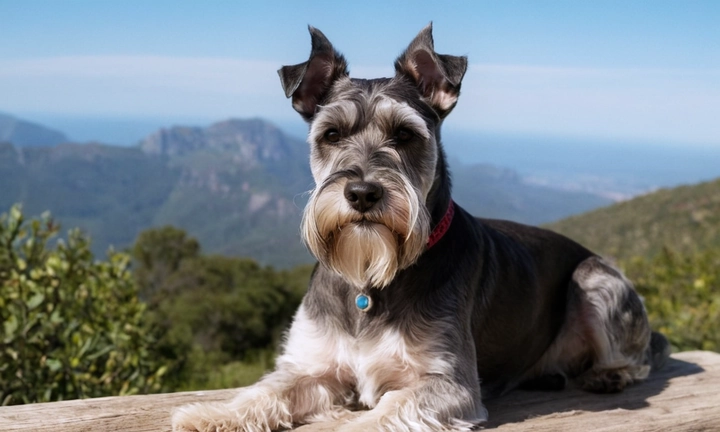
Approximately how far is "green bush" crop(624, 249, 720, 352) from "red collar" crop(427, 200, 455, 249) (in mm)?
5146

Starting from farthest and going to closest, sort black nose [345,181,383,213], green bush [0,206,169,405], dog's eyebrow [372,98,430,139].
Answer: green bush [0,206,169,405]
dog's eyebrow [372,98,430,139]
black nose [345,181,383,213]

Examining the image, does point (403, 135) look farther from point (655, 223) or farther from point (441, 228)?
point (655, 223)

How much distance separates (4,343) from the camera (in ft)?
18.6

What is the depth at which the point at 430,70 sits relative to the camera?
15.1ft

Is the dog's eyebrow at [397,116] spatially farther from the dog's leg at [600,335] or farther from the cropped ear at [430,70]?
the dog's leg at [600,335]

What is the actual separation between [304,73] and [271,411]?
211 centimetres

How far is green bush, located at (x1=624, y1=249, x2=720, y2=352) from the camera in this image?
853 centimetres

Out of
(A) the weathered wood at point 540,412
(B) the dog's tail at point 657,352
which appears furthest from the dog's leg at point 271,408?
(B) the dog's tail at point 657,352

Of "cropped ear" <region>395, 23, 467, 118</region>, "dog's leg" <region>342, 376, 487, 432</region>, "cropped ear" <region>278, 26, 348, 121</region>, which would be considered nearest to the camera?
"dog's leg" <region>342, 376, 487, 432</region>

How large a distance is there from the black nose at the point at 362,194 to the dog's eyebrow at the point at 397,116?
62 cm

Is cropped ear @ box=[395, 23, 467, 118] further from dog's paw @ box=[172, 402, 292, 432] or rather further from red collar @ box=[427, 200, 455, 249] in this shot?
dog's paw @ box=[172, 402, 292, 432]

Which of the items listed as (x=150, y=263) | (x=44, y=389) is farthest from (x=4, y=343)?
(x=150, y=263)

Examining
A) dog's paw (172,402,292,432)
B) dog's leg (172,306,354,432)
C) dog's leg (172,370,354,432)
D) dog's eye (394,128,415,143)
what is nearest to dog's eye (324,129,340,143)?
dog's eye (394,128,415,143)

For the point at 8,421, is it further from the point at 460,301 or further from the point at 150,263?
the point at 150,263
